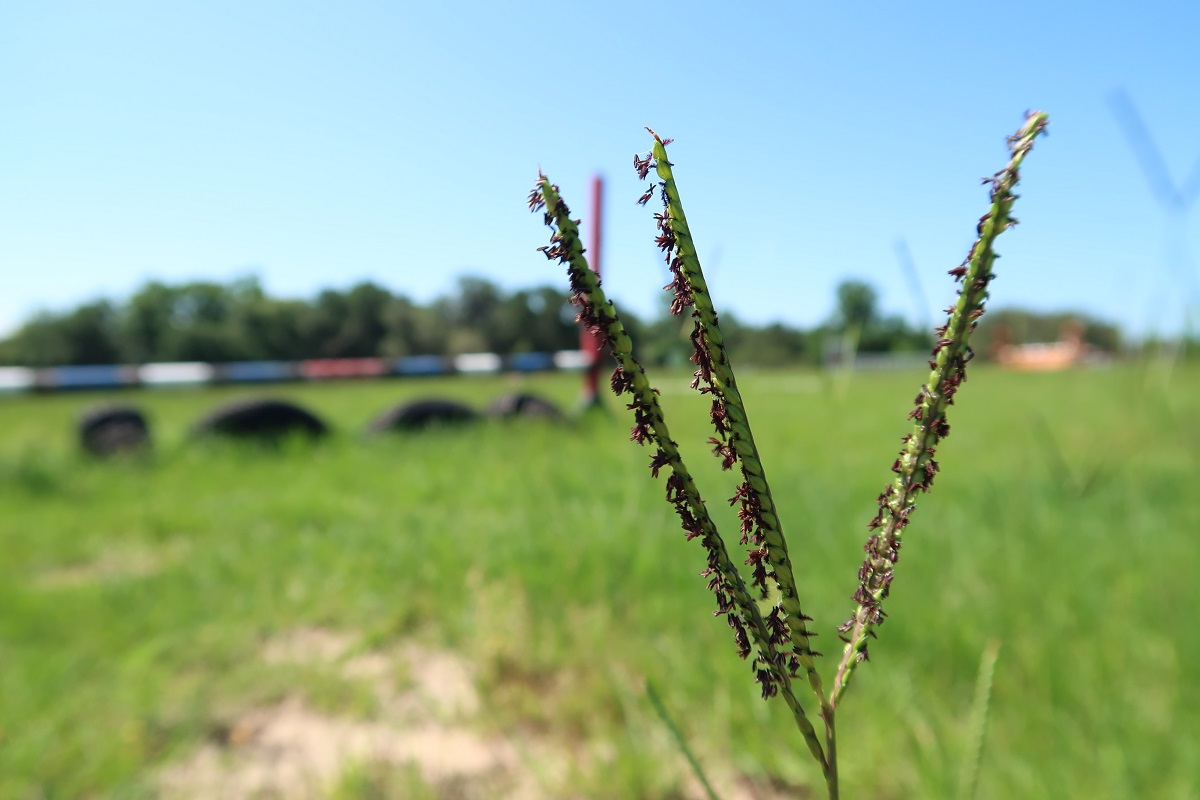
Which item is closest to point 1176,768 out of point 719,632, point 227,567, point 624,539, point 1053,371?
point 719,632

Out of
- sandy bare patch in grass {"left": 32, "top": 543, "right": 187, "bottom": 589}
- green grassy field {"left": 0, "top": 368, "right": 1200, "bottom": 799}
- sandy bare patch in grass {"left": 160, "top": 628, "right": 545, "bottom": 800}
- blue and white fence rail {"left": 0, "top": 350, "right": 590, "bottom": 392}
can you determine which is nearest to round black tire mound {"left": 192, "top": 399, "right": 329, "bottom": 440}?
green grassy field {"left": 0, "top": 368, "right": 1200, "bottom": 799}

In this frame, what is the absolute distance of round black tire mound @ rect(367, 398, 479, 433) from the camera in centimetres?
796

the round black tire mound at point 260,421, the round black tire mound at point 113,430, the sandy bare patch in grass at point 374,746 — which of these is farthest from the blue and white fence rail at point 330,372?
the sandy bare patch in grass at point 374,746

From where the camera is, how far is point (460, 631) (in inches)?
129

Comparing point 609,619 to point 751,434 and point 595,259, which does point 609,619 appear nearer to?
point 751,434

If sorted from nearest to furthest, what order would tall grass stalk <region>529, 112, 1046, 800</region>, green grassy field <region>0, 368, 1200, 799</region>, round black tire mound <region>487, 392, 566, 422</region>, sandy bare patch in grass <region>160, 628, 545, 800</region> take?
tall grass stalk <region>529, 112, 1046, 800</region> → green grassy field <region>0, 368, 1200, 799</region> → sandy bare patch in grass <region>160, 628, 545, 800</region> → round black tire mound <region>487, 392, 566, 422</region>

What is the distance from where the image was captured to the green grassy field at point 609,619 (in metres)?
2.32

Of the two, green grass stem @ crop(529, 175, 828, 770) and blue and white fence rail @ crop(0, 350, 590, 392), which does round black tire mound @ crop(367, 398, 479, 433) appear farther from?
green grass stem @ crop(529, 175, 828, 770)

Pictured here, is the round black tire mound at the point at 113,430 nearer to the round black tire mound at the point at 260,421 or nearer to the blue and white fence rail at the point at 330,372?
the round black tire mound at the point at 260,421

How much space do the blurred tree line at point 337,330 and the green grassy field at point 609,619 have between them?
6.2 inches

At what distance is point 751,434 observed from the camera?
0.29 metres

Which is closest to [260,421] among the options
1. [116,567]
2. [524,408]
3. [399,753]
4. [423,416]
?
[423,416]

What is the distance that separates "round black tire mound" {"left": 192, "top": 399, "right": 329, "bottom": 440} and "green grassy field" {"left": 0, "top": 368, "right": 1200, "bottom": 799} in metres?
1.73

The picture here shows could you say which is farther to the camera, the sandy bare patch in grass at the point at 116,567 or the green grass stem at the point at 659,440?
the sandy bare patch in grass at the point at 116,567
